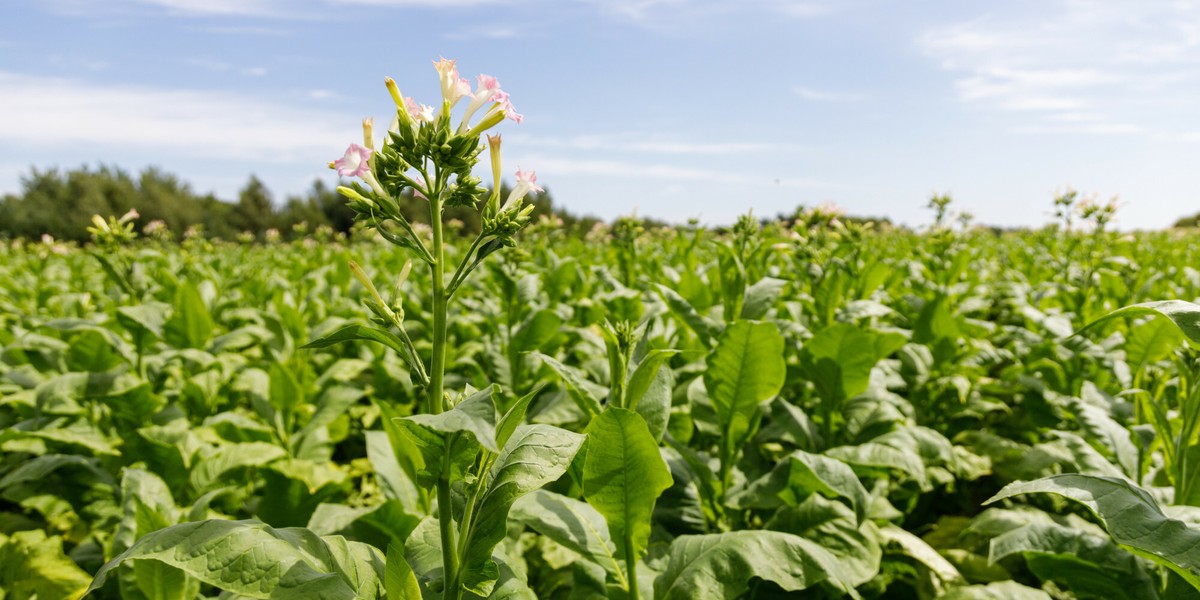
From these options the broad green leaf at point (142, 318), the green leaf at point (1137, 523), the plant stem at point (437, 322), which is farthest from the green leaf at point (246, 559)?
the broad green leaf at point (142, 318)

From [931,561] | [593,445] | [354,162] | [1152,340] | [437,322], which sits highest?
[354,162]

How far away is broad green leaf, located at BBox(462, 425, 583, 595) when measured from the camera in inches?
51.3

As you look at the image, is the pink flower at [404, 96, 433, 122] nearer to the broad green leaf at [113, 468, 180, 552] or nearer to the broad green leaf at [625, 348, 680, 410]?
the broad green leaf at [625, 348, 680, 410]

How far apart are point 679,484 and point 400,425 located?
1.33 meters

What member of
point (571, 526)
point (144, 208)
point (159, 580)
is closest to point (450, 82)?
point (571, 526)

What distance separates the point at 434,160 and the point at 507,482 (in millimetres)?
689

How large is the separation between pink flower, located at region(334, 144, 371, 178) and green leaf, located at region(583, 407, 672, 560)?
2.63 feet

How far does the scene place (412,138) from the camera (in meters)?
1.40

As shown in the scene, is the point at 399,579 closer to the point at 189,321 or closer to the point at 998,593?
the point at 998,593

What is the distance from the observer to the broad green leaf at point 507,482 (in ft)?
4.27

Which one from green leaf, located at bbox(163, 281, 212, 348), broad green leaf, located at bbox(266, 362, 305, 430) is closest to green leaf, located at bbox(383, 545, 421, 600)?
broad green leaf, located at bbox(266, 362, 305, 430)

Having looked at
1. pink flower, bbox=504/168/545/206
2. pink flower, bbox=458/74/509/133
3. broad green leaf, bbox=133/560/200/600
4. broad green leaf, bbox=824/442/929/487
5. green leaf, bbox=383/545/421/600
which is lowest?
broad green leaf, bbox=133/560/200/600

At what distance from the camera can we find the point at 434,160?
142 centimetres

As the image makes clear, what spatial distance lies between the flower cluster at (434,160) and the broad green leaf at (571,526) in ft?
2.79
